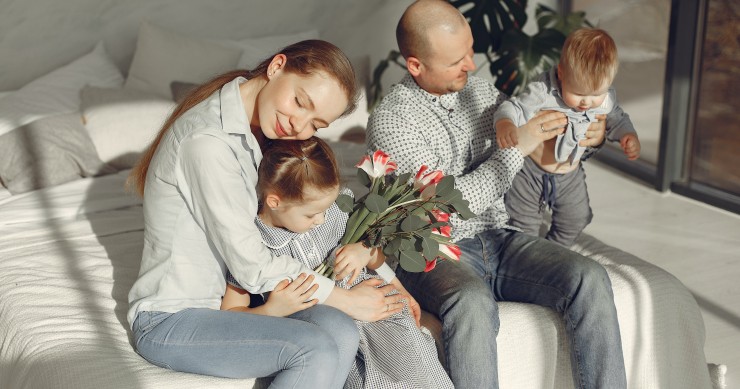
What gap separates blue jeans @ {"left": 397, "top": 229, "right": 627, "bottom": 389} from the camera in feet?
7.07

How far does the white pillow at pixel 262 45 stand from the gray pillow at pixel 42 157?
99cm

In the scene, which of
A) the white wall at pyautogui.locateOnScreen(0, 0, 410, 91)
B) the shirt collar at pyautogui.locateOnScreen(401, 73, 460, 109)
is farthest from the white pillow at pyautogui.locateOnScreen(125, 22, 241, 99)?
the shirt collar at pyautogui.locateOnScreen(401, 73, 460, 109)

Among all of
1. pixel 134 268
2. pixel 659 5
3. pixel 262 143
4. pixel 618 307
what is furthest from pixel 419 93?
pixel 659 5

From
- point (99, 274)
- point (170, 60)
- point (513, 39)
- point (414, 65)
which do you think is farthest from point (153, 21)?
point (414, 65)

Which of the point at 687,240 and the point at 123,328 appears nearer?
the point at 123,328

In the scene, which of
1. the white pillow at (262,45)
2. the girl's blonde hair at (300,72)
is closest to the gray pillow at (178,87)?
the white pillow at (262,45)

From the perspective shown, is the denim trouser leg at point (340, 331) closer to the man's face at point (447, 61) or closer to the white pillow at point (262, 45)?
the man's face at point (447, 61)

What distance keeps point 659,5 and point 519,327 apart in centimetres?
278

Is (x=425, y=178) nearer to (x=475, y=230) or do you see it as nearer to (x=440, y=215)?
(x=440, y=215)

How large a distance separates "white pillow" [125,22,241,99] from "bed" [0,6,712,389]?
0.11 meters

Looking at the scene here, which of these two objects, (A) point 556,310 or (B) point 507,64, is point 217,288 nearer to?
(A) point 556,310

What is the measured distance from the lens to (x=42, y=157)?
3.36 meters

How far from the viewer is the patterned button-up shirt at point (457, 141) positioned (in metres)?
2.44

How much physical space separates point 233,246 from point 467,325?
593 mm
